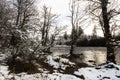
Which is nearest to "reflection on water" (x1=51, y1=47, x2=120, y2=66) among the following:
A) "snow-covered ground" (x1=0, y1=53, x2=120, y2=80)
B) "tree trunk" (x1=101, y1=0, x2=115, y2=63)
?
"tree trunk" (x1=101, y1=0, x2=115, y2=63)

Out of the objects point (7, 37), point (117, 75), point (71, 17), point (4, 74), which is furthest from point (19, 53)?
point (71, 17)

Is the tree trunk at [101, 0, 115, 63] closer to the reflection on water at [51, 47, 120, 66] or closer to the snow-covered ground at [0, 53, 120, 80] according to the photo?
the snow-covered ground at [0, 53, 120, 80]

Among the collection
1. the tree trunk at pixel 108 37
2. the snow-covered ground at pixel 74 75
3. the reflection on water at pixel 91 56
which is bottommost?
the reflection on water at pixel 91 56

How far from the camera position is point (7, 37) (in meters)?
12.7

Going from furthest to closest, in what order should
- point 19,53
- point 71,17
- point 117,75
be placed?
point 71,17 < point 19,53 < point 117,75

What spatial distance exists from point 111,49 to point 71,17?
19.4m

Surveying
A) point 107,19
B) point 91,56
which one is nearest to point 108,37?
point 107,19

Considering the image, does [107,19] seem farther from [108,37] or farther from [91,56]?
[91,56]

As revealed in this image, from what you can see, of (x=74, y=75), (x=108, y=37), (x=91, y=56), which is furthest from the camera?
(x=91, y=56)

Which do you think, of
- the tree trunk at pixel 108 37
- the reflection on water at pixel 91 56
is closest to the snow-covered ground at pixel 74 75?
the tree trunk at pixel 108 37

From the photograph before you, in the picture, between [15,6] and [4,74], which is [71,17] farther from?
[4,74]

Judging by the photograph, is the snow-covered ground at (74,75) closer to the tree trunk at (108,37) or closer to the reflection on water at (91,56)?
the tree trunk at (108,37)

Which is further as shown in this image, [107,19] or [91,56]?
[91,56]

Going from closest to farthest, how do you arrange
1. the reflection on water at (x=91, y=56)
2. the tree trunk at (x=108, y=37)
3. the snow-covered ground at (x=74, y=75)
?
the snow-covered ground at (x=74, y=75), the tree trunk at (x=108, y=37), the reflection on water at (x=91, y=56)
